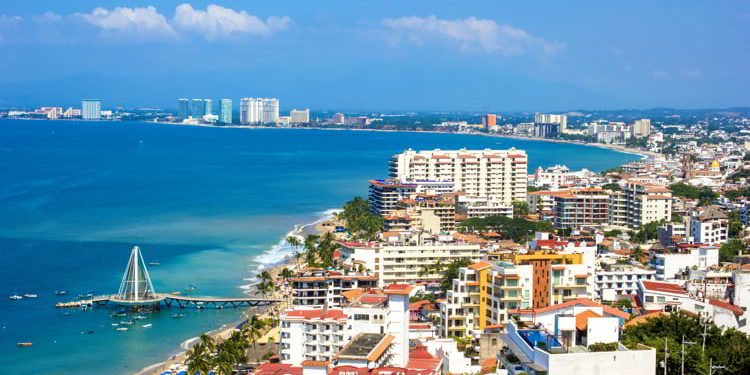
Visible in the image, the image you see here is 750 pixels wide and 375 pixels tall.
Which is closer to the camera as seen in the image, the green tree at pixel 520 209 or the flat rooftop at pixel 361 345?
the flat rooftop at pixel 361 345

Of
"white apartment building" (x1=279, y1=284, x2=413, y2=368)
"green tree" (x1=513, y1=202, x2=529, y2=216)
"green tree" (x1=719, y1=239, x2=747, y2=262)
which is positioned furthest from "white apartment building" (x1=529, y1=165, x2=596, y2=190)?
"white apartment building" (x1=279, y1=284, x2=413, y2=368)

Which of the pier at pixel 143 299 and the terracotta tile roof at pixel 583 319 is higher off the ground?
the terracotta tile roof at pixel 583 319

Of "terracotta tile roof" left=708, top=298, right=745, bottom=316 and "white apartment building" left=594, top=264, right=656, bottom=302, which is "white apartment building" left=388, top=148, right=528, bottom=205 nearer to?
"white apartment building" left=594, top=264, right=656, bottom=302

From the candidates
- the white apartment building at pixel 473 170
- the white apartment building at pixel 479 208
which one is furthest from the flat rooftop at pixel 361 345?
the white apartment building at pixel 473 170

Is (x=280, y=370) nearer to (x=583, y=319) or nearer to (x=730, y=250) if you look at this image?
(x=583, y=319)

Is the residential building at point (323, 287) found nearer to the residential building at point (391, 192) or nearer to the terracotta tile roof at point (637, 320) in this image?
the terracotta tile roof at point (637, 320)

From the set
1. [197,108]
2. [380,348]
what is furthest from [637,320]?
[197,108]

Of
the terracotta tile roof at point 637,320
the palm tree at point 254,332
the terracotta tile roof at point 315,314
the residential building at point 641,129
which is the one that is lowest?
the palm tree at point 254,332

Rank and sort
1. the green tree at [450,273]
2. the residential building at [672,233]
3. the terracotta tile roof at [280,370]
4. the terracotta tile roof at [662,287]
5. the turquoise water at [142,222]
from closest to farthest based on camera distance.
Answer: the terracotta tile roof at [280,370] → the terracotta tile roof at [662,287] → the green tree at [450,273] → the turquoise water at [142,222] → the residential building at [672,233]
